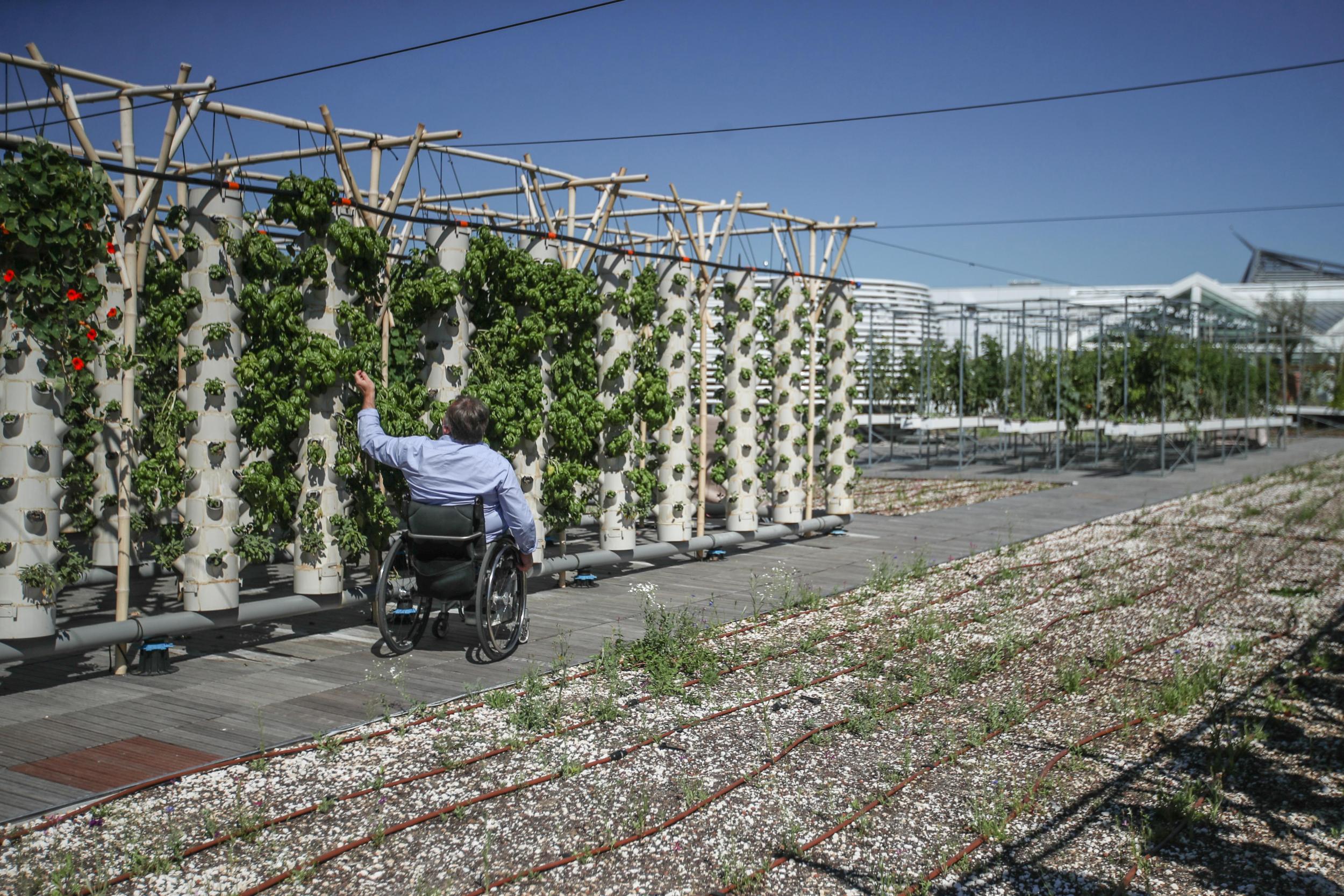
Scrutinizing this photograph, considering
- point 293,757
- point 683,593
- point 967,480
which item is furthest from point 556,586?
point 967,480

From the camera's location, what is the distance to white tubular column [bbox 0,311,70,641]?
15.5 ft

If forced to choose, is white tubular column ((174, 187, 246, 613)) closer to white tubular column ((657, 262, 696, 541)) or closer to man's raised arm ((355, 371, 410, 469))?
man's raised arm ((355, 371, 410, 469))

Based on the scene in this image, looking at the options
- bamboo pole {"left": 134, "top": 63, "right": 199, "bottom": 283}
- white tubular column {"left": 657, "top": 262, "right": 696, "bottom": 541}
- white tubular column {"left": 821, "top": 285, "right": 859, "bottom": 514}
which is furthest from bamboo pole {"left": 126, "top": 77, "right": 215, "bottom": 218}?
white tubular column {"left": 821, "top": 285, "right": 859, "bottom": 514}

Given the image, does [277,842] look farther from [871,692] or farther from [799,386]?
[799,386]

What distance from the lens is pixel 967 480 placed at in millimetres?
18094

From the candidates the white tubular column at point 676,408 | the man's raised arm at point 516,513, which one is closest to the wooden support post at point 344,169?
the man's raised arm at point 516,513

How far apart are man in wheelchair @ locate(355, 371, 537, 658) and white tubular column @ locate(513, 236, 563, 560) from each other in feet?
5.19

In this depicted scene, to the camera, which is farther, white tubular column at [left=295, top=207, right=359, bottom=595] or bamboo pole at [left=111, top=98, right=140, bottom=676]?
white tubular column at [left=295, top=207, right=359, bottom=595]

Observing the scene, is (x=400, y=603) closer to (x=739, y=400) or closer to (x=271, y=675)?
(x=271, y=675)

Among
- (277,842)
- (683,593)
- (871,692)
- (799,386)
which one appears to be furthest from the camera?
(799,386)

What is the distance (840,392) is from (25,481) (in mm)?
7525

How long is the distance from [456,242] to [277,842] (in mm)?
4093

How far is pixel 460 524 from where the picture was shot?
17.6 feet

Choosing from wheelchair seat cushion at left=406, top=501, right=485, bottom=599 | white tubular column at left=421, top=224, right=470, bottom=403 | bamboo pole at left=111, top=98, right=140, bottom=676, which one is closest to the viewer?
bamboo pole at left=111, top=98, right=140, bottom=676
